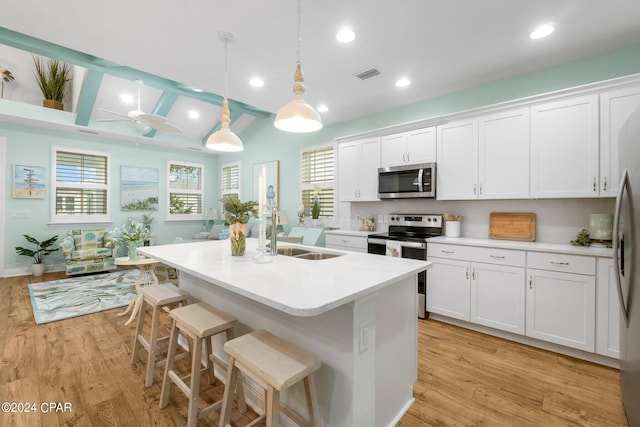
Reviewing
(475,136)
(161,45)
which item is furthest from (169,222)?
(475,136)

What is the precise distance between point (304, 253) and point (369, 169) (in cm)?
211

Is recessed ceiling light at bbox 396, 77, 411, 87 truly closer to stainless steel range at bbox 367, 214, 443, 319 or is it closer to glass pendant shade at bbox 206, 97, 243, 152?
stainless steel range at bbox 367, 214, 443, 319

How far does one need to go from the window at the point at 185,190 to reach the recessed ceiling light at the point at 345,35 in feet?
19.5

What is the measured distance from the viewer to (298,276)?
1.51 metres

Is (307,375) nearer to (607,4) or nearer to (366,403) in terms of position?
(366,403)

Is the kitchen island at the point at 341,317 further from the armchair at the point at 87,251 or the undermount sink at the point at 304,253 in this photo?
the armchair at the point at 87,251

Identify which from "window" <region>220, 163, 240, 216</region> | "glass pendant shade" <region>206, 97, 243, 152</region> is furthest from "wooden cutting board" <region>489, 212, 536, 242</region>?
"window" <region>220, 163, 240, 216</region>

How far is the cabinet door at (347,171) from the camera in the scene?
423 centimetres

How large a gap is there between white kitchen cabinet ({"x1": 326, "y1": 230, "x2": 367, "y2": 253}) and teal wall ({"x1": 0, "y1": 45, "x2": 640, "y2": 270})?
1.63 metres

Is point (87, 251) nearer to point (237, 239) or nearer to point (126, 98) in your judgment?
point (126, 98)

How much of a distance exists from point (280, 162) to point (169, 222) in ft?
11.0

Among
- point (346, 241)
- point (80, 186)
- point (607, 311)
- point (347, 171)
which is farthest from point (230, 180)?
point (607, 311)

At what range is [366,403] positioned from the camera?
4.53 feet

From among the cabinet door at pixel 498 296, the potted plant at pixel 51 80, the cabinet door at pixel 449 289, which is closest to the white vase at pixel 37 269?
the potted plant at pixel 51 80
